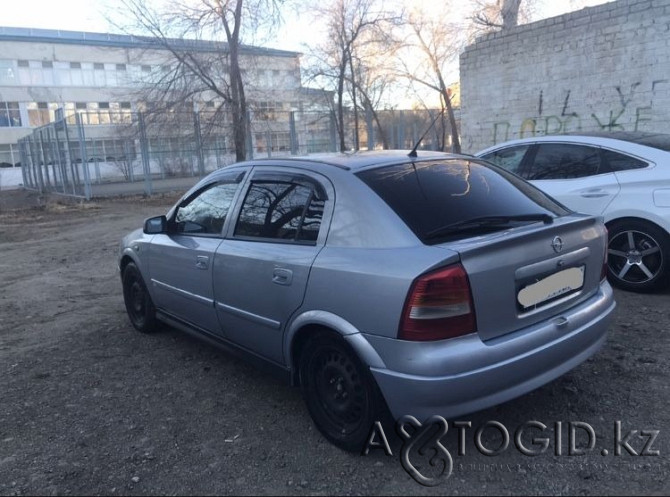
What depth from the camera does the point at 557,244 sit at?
2848 mm

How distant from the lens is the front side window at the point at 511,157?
613 cm

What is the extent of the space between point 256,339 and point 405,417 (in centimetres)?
118

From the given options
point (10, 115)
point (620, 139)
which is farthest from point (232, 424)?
point (10, 115)

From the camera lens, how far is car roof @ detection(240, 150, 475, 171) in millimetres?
3235

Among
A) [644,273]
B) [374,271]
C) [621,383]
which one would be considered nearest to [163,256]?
[374,271]

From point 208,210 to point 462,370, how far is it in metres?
2.40

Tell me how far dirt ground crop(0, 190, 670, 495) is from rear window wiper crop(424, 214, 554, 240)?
114 cm

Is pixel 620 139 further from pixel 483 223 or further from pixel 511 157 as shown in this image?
pixel 483 223

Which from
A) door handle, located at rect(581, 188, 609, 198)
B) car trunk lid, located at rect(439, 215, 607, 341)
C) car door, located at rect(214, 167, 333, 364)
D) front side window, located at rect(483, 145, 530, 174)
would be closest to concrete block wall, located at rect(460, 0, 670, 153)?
front side window, located at rect(483, 145, 530, 174)

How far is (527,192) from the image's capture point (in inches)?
136

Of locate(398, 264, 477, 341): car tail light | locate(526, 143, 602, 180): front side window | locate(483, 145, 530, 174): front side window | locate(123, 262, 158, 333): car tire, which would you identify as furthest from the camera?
locate(483, 145, 530, 174): front side window

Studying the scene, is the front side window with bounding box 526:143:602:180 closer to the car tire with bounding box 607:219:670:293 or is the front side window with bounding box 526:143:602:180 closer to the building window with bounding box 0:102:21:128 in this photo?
the car tire with bounding box 607:219:670:293

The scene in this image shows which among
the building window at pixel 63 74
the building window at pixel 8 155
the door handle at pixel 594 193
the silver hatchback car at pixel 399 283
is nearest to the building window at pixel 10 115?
the building window at pixel 8 155

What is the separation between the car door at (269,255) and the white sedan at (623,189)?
3.49m
